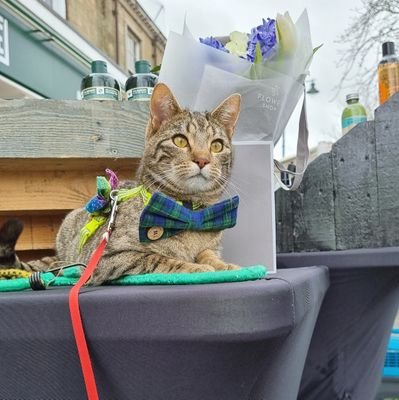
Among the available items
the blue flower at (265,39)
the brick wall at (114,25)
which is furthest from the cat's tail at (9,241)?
the brick wall at (114,25)

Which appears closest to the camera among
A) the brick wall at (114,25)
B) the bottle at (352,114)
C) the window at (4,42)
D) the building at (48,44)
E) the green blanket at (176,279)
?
the green blanket at (176,279)

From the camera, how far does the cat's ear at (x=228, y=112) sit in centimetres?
116

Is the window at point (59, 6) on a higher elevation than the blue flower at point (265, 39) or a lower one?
higher

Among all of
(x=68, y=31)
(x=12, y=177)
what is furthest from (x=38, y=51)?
(x=12, y=177)

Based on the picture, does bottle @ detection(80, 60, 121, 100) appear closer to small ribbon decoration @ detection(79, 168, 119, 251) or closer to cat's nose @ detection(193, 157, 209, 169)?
small ribbon decoration @ detection(79, 168, 119, 251)

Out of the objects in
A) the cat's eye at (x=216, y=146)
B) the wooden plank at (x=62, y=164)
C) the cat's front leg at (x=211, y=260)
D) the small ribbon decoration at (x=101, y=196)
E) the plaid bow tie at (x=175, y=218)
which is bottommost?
the cat's front leg at (x=211, y=260)

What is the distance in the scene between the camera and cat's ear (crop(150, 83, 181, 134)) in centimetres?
111

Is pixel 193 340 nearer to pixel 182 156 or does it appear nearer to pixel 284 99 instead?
pixel 182 156

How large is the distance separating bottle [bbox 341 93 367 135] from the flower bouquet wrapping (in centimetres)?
63

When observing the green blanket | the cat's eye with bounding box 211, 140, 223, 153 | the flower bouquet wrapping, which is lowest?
the green blanket

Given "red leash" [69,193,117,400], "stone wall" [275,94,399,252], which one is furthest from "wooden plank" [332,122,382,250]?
"red leash" [69,193,117,400]

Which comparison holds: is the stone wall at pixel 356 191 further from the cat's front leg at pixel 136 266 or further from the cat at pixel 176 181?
the cat's front leg at pixel 136 266

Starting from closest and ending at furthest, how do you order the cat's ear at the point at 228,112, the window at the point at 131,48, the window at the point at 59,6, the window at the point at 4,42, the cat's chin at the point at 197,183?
the cat's chin at the point at 197,183
the cat's ear at the point at 228,112
the window at the point at 4,42
the window at the point at 59,6
the window at the point at 131,48

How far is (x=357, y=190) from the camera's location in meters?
1.45
